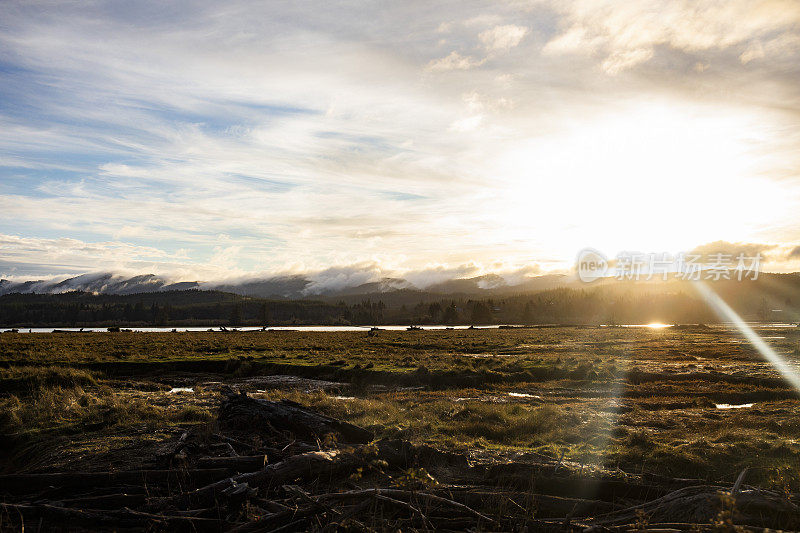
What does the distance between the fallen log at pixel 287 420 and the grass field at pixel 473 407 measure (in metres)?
1.46

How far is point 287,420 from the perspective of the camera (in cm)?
1294

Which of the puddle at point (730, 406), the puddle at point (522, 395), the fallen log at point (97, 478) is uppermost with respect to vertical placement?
the fallen log at point (97, 478)

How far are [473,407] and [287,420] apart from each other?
351 inches

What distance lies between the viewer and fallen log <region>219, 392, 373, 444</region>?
12617mm

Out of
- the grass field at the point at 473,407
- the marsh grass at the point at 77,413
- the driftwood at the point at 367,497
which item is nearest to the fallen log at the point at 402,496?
the driftwood at the point at 367,497

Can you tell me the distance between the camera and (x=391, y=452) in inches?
407

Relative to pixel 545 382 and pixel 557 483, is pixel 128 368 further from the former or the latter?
pixel 557 483

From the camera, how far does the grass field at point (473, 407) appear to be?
41.3 ft

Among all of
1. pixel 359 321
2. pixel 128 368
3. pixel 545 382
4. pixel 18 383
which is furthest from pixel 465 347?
pixel 359 321

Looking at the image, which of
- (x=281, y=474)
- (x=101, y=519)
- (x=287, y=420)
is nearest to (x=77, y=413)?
(x=287, y=420)

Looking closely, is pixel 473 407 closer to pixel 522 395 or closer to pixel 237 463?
pixel 522 395

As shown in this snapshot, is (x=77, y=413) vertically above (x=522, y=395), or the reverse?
(x=77, y=413)

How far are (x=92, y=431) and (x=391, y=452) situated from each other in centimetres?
1087

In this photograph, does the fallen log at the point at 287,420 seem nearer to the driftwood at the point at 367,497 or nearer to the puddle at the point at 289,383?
the driftwood at the point at 367,497
